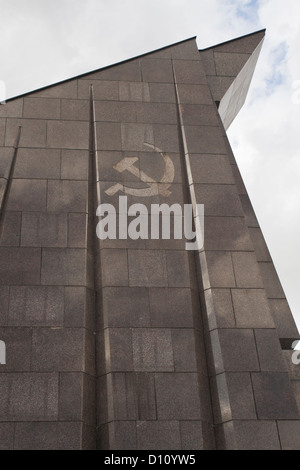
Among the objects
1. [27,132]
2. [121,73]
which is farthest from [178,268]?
[121,73]

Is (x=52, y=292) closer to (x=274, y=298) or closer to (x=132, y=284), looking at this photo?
(x=132, y=284)

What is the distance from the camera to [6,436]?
1131 centimetres

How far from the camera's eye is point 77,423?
11.6 m

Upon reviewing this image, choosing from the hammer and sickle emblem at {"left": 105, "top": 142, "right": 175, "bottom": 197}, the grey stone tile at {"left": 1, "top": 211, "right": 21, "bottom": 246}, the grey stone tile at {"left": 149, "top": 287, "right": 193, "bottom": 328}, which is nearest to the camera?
the grey stone tile at {"left": 149, "top": 287, "right": 193, "bottom": 328}

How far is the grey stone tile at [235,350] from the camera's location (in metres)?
12.5

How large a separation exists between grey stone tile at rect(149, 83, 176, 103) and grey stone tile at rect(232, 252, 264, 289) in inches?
227

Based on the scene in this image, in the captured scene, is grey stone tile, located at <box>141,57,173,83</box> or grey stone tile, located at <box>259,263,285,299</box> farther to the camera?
grey stone tile, located at <box>141,57,173,83</box>

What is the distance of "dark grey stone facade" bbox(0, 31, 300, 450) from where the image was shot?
11773 mm

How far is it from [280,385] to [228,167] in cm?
631

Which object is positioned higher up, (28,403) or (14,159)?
(14,159)

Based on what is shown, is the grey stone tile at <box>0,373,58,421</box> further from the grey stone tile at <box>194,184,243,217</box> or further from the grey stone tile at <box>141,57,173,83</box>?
the grey stone tile at <box>141,57,173,83</box>

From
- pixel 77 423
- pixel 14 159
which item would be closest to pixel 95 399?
pixel 77 423

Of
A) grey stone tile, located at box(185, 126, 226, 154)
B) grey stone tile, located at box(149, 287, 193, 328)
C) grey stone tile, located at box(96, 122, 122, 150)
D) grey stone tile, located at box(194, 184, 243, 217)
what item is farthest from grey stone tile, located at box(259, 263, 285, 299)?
grey stone tile, located at box(96, 122, 122, 150)
